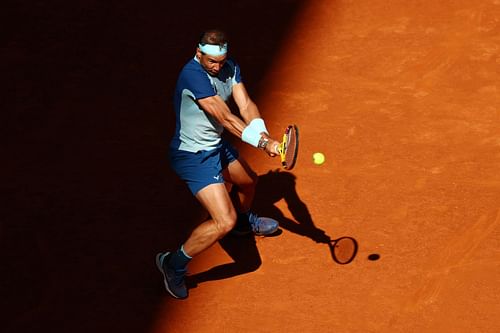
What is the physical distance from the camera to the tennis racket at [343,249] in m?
8.37

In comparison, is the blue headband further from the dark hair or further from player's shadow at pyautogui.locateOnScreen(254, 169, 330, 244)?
player's shadow at pyautogui.locateOnScreen(254, 169, 330, 244)

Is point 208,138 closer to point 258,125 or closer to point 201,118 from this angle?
point 201,118

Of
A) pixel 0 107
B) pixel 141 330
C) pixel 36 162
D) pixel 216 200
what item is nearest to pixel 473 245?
pixel 216 200

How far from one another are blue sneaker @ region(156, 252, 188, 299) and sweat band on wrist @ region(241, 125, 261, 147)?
1.39 metres

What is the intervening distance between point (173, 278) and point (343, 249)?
1564 mm

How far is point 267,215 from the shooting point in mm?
8961

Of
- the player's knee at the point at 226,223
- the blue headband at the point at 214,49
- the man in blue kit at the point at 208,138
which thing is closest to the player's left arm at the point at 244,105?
the man in blue kit at the point at 208,138

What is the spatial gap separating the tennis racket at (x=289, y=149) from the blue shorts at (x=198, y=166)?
2.56 ft

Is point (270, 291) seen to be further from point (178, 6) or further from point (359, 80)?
point (178, 6)

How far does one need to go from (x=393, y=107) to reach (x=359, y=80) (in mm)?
661

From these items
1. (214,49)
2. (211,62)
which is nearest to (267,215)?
(211,62)

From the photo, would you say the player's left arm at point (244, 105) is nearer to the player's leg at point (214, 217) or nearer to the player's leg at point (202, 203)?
the player's leg at point (202, 203)

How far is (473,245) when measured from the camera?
8.40 m

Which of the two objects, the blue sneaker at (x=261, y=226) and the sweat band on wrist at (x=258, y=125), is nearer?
the sweat band on wrist at (x=258, y=125)
